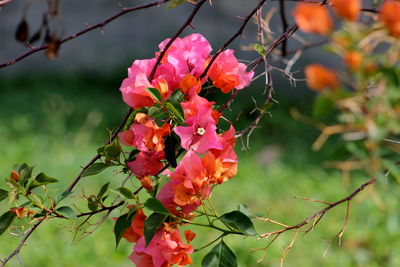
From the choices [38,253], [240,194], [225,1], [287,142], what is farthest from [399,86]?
[225,1]

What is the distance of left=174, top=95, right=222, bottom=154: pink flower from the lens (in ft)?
2.19

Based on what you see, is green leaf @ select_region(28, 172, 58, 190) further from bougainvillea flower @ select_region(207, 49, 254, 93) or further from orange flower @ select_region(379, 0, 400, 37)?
orange flower @ select_region(379, 0, 400, 37)

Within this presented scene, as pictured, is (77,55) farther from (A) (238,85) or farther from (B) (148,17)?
(A) (238,85)

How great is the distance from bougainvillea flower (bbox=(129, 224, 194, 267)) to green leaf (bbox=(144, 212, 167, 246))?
0.01 meters

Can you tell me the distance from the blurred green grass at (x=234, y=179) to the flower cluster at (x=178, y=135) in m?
0.63

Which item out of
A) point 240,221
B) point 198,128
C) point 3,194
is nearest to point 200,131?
point 198,128

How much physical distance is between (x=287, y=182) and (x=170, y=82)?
2009 millimetres

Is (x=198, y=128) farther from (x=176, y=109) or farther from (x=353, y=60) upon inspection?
(x=353, y=60)

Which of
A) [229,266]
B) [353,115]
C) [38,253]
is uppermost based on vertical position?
[229,266]

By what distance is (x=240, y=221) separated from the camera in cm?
70

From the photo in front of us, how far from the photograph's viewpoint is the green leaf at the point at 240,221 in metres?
0.70

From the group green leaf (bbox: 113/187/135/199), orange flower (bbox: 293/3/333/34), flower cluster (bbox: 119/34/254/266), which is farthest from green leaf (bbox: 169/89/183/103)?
orange flower (bbox: 293/3/333/34)

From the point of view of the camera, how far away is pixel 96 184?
8.45 feet

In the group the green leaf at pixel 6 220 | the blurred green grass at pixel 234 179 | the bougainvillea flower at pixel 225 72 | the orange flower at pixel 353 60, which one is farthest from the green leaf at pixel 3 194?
the blurred green grass at pixel 234 179
